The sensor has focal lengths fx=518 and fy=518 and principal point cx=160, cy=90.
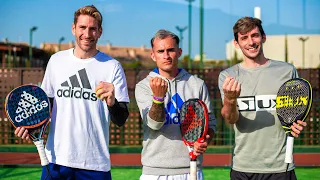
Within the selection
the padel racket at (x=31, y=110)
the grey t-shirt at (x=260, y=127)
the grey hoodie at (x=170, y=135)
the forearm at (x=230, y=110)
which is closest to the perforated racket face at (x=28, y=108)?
the padel racket at (x=31, y=110)

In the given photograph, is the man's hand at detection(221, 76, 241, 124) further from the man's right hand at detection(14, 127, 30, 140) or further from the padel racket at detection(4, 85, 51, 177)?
the man's right hand at detection(14, 127, 30, 140)

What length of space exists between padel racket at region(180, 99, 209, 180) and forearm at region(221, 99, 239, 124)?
0.50 feet

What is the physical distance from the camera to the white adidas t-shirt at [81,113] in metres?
3.32

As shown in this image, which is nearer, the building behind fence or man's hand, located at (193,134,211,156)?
man's hand, located at (193,134,211,156)

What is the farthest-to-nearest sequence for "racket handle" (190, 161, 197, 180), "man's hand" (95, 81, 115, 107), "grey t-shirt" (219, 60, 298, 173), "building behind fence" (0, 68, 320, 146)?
"building behind fence" (0, 68, 320, 146) → "grey t-shirt" (219, 60, 298, 173) → "racket handle" (190, 161, 197, 180) → "man's hand" (95, 81, 115, 107)

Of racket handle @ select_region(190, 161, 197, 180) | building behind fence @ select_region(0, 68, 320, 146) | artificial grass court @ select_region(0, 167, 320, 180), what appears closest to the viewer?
racket handle @ select_region(190, 161, 197, 180)

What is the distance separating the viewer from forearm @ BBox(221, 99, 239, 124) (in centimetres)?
326

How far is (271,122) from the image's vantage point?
3.44m

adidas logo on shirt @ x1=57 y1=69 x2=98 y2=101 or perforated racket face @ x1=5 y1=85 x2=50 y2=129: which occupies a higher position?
adidas logo on shirt @ x1=57 y1=69 x2=98 y2=101

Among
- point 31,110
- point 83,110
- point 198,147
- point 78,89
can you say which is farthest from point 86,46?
point 198,147

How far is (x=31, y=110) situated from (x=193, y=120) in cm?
106

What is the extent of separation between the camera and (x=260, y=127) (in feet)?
Answer: 11.3

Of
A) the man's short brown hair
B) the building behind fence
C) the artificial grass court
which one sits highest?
the man's short brown hair

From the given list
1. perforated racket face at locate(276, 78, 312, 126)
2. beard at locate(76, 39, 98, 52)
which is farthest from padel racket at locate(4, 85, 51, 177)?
perforated racket face at locate(276, 78, 312, 126)
